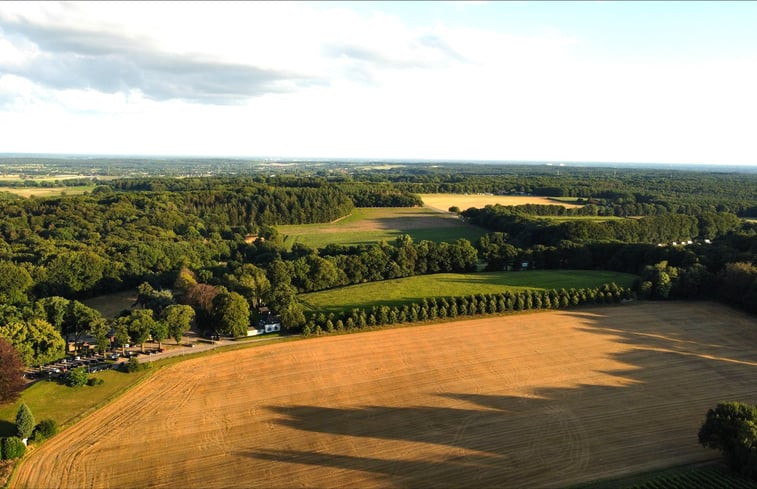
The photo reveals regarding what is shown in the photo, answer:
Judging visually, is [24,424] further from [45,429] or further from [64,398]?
[64,398]

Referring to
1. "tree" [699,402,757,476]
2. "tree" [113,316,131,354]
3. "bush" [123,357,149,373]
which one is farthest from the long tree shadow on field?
"tree" [113,316,131,354]

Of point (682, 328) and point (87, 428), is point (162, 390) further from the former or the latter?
point (682, 328)

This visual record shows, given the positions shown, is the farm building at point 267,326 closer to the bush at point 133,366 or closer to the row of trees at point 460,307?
the row of trees at point 460,307

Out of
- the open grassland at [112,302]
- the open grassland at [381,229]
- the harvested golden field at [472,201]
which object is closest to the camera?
the open grassland at [112,302]

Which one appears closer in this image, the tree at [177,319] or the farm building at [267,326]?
the tree at [177,319]

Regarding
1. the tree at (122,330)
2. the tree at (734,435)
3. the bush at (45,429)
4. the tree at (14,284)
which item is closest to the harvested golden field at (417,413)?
the bush at (45,429)

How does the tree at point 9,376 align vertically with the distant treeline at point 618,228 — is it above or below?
below

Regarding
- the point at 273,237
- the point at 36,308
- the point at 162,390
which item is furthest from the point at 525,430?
the point at 273,237

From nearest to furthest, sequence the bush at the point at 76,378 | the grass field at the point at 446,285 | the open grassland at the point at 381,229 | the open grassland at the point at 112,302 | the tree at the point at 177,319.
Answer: the bush at the point at 76,378, the tree at the point at 177,319, the open grassland at the point at 112,302, the grass field at the point at 446,285, the open grassland at the point at 381,229
